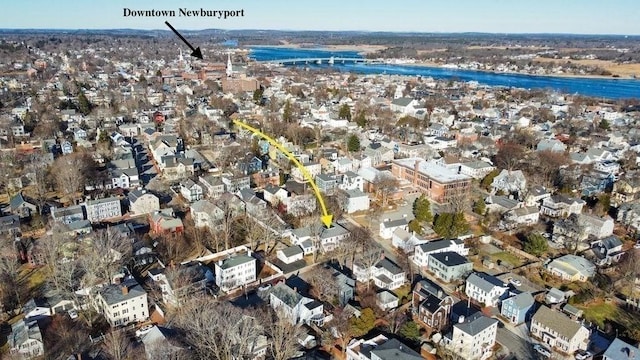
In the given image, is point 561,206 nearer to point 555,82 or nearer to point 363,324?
point 363,324

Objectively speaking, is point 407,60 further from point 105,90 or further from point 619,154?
point 619,154

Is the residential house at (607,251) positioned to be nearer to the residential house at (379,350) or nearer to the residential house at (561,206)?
the residential house at (561,206)

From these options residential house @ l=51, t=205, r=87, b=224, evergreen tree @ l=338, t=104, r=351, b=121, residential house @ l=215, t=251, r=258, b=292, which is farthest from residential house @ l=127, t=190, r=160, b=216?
evergreen tree @ l=338, t=104, r=351, b=121

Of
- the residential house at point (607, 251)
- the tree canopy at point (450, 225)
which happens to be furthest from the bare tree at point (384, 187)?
the residential house at point (607, 251)

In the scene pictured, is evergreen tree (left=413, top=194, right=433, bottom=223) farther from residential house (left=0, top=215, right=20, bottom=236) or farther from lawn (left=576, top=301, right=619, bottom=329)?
residential house (left=0, top=215, right=20, bottom=236)

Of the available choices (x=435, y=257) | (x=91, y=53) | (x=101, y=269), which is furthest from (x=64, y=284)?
(x=91, y=53)

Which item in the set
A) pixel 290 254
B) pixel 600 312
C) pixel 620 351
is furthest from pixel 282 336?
pixel 600 312
